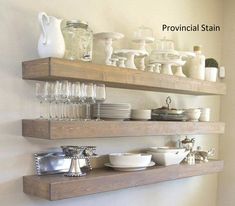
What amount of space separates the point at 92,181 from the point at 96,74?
0.57 m

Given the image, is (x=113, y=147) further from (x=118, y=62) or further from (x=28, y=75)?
(x=28, y=75)

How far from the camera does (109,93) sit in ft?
7.34

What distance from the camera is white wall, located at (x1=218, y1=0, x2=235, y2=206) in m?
3.15

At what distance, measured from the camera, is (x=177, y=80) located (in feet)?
7.63

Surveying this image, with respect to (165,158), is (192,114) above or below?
above

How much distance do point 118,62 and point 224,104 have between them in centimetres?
151

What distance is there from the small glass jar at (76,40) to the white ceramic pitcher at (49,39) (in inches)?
5.3

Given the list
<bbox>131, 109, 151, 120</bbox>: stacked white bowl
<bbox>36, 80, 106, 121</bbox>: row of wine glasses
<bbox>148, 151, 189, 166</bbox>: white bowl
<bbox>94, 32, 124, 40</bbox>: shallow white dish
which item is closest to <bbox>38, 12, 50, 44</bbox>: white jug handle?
<bbox>36, 80, 106, 121</bbox>: row of wine glasses

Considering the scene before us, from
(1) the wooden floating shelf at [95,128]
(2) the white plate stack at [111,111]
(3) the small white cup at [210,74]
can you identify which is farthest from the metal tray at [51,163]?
(3) the small white cup at [210,74]

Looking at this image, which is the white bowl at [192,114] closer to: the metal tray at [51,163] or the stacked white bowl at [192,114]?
the stacked white bowl at [192,114]

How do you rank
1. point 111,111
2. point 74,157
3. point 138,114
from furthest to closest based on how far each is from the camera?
point 138,114 → point 111,111 → point 74,157

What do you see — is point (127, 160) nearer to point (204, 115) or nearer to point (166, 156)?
point (166, 156)

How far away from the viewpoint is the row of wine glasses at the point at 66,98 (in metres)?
1.81

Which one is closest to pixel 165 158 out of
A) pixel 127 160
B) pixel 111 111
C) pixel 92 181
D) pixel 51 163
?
pixel 127 160
